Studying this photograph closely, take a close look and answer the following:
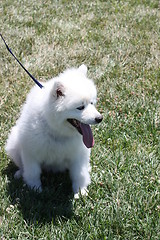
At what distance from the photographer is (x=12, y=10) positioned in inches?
304

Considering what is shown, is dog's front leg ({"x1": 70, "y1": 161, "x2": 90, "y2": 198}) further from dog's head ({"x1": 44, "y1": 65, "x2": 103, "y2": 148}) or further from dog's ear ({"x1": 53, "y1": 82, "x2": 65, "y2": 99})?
dog's ear ({"x1": 53, "y1": 82, "x2": 65, "y2": 99})

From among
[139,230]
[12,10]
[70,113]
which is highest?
[70,113]

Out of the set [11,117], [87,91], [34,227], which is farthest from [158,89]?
[34,227]

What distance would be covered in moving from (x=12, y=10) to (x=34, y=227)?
18.9 feet

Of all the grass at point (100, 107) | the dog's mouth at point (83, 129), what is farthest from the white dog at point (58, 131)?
the grass at point (100, 107)

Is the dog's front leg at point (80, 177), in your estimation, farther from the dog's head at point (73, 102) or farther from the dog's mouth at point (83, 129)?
the dog's head at point (73, 102)

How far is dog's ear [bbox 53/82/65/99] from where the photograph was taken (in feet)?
10.1

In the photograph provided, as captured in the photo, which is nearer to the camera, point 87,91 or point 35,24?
point 87,91

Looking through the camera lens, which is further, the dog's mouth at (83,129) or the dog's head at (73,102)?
the dog's mouth at (83,129)

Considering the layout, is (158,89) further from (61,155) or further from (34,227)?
(34,227)

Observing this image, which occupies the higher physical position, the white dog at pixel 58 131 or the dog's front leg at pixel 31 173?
the white dog at pixel 58 131

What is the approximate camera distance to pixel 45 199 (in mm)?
3508

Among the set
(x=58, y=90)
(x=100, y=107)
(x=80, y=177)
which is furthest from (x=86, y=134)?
(x=100, y=107)

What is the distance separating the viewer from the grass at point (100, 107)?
3.24 metres
